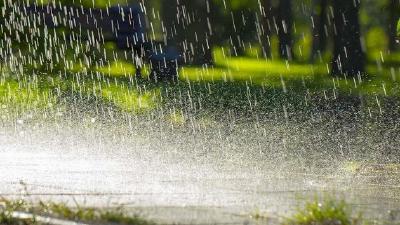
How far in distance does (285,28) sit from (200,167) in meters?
36.8

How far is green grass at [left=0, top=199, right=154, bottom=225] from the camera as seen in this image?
6113 millimetres

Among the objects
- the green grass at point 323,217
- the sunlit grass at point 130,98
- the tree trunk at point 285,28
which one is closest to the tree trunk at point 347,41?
the sunlit grass at point 130,98

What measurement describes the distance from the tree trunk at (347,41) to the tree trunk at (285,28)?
41.2 ft

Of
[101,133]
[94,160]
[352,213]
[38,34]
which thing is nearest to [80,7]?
[38,34]

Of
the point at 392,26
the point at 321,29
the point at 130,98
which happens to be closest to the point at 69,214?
the point at 130,98

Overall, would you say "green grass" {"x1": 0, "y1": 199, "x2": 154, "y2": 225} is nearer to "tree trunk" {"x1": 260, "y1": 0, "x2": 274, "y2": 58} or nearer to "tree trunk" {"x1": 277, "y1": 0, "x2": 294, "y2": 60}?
"tree trunk" {"x1": 277, "y1": 0, "x2": 294, "y2": 60}

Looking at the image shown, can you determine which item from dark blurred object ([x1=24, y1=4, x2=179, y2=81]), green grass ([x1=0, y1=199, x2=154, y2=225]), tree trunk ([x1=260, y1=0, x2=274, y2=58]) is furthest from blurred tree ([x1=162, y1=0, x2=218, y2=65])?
green grass ([x1=0, y1=199, x2=154, y2=225])

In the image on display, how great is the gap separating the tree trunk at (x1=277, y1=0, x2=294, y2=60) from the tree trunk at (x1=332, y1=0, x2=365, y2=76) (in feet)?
41.2

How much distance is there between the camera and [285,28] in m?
46.7

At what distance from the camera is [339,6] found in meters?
26.9

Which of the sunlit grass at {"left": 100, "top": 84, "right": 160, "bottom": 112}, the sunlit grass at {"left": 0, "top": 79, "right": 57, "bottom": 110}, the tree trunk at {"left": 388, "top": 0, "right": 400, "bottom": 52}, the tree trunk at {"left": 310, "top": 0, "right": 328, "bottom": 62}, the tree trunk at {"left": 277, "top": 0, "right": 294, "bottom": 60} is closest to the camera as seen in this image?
the sunlit grass at {"left": 100, "top": 84, "right": 160, "bottom": 112}

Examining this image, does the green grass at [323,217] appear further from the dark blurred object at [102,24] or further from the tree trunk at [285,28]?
the tree trunk at [285,28]

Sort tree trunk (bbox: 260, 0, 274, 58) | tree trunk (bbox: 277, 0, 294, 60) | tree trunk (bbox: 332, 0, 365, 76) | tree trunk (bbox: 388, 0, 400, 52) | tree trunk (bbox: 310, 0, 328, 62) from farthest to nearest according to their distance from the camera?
tree trunk (bbox: 388, 0, 400, 52) → tree trunk (bbox: 260, 0, 274, 58) → tree trunk (bbox: 277, 0, 294, 60) → tree trunk (bbox: 310, 0, 328, 62) → tree trunk (bbox: 332, 0, 365, 76)

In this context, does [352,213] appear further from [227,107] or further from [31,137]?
[227,107]
